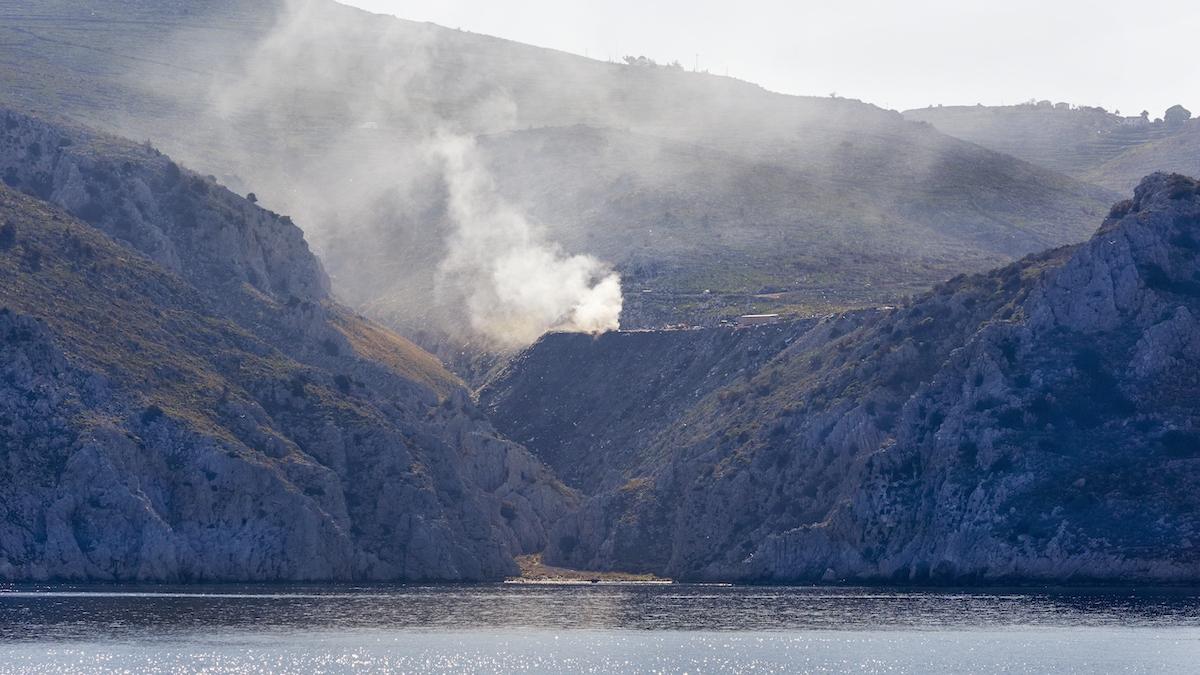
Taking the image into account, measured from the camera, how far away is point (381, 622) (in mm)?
184500

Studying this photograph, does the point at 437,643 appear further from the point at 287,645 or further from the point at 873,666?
the point at 873,666

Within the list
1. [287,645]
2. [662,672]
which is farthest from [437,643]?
[662,672]

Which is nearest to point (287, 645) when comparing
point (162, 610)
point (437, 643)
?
point (437, 643)

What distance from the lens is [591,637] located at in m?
176

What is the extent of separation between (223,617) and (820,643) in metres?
48.7

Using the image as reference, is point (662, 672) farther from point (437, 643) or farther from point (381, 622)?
point (381, 622)

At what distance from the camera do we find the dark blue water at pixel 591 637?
6112 inches

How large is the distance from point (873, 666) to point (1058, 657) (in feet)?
43.5

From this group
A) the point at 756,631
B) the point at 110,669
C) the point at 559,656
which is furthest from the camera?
the point at 756,631

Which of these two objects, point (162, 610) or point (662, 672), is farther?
point (162, 610)

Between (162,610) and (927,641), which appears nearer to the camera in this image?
(927,641)

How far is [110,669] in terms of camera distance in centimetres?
15112

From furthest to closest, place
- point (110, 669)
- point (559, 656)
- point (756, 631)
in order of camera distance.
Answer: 1. point (756, 631)
2. point (559, 656)
3. point (110, 669)

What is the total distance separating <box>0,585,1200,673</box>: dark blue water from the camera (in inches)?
6112
